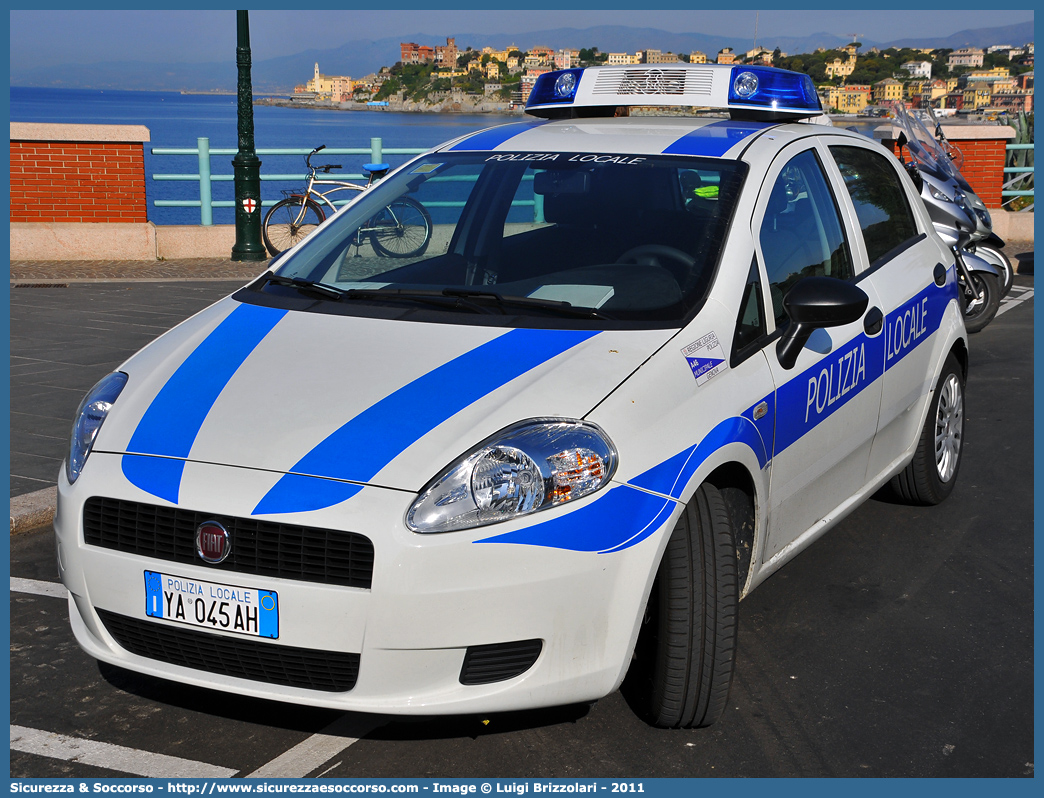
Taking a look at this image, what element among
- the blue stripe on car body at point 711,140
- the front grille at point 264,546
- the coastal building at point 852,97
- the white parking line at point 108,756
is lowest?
the white parking line at point 108,756

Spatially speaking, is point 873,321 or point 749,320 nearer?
point 749,320

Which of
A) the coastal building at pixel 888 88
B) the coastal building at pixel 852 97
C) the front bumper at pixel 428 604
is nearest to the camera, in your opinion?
the front bumper at pixel 428 604

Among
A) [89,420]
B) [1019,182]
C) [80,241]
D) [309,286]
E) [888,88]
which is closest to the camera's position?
[89,420]

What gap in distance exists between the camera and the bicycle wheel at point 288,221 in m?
14.8

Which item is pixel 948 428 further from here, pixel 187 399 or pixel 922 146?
pixel 922 146

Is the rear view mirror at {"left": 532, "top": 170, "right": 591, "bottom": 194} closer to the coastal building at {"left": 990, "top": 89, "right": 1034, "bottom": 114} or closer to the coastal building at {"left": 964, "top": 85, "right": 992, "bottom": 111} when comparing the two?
the coastal building at {"left": 990, "top": 89, "right": 1034, "bottom": 114}

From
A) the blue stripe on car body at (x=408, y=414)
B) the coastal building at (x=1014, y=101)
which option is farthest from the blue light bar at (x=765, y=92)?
the coastal building at (x=1014, y=101)

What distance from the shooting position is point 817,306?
3514 millimetres

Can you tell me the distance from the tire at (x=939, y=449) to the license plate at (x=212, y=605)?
3225 mm

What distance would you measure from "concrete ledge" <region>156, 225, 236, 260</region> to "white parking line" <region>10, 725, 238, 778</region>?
11635 millimetres

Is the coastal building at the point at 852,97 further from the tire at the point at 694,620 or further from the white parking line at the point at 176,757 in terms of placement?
the white parking line at the point at 176,757

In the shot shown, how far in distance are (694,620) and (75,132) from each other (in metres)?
13.1

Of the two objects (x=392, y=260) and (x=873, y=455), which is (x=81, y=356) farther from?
(x=873, y=455)

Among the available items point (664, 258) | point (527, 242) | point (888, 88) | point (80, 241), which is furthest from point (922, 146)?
point (888, 88)
